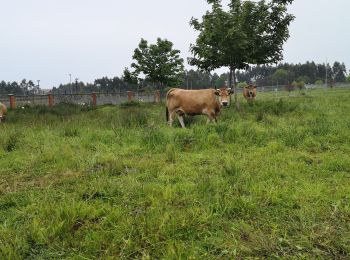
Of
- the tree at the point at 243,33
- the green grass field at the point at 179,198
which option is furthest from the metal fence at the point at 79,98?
the green grass field at the point at 179,198

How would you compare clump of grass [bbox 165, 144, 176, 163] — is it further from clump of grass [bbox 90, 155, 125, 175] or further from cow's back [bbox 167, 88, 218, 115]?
cow's back [bbox 167, 88, 218, 115]

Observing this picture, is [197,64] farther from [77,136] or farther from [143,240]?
[143,240]

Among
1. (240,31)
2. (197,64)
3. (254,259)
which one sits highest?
(240,31)

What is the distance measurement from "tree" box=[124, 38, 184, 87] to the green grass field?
71.2ft

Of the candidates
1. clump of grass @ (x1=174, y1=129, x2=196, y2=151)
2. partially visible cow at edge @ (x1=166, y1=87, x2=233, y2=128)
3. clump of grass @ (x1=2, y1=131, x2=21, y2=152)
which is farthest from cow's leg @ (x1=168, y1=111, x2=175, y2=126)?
clump of grass @ (x1=2, y1=131, x2=21, y2=152)

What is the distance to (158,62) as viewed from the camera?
2923 cm

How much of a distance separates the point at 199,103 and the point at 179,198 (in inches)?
283

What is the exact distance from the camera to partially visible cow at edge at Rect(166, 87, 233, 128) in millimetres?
11383

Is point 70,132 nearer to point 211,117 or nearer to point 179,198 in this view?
point 211,117

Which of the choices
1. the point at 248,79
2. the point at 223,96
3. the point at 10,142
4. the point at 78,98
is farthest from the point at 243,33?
the point at 248,79

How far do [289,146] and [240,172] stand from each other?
7.96ft

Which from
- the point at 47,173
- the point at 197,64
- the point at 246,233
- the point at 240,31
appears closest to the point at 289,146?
the point at 246,233

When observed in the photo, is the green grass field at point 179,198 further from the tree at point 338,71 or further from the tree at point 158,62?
the tree at point 338,71

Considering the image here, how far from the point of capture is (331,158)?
6.21m
